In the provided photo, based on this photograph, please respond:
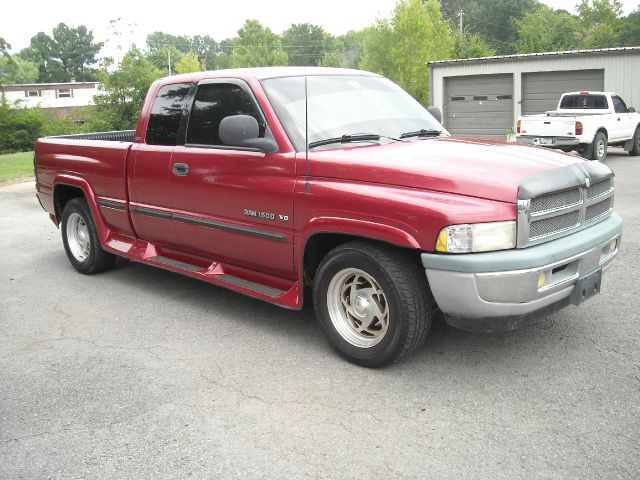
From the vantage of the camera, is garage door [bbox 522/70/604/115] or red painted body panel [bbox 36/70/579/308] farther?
garage door [bbox 522/70/604/115]

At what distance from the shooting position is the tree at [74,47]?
419 feet

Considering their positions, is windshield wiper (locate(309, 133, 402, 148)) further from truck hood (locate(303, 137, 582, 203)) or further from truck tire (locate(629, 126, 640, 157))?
truck tire (locate(629, 126, 640, 157))

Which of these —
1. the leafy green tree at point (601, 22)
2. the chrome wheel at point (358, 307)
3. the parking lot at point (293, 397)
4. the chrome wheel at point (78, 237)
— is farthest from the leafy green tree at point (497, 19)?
the chrome wheel at point (358, 307)

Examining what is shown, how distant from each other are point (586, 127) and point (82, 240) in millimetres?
12537

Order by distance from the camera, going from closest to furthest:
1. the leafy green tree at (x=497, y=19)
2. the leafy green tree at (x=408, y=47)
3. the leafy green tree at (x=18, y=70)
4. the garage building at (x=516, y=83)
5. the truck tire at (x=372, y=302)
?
the truck tire at (x=372, y=302) < the garage building at (x=516, y=83) < the leafy green tree at (x=408, y=47) < the leafy green tree at (x=18, y=70) < the leafy green tree at (x=497, y=19)

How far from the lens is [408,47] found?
47469 mm

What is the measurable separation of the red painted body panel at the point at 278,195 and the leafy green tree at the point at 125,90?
26.8 m

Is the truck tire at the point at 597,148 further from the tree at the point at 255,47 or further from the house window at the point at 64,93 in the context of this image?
the tree at the point at 255,47

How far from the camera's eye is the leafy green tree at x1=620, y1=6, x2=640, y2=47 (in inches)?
2233

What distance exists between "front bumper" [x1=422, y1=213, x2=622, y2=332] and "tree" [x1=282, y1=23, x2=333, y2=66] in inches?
4597

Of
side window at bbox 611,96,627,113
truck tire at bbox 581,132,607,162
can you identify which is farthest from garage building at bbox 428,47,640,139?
truck tire at bbox 581,132,607,162

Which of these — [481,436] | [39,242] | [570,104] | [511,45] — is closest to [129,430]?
[481,436]

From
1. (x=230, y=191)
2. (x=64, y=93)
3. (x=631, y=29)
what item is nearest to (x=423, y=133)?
(x=230, y=191)

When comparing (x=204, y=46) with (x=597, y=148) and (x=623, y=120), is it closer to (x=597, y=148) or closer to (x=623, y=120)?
(x=623, y=120)
